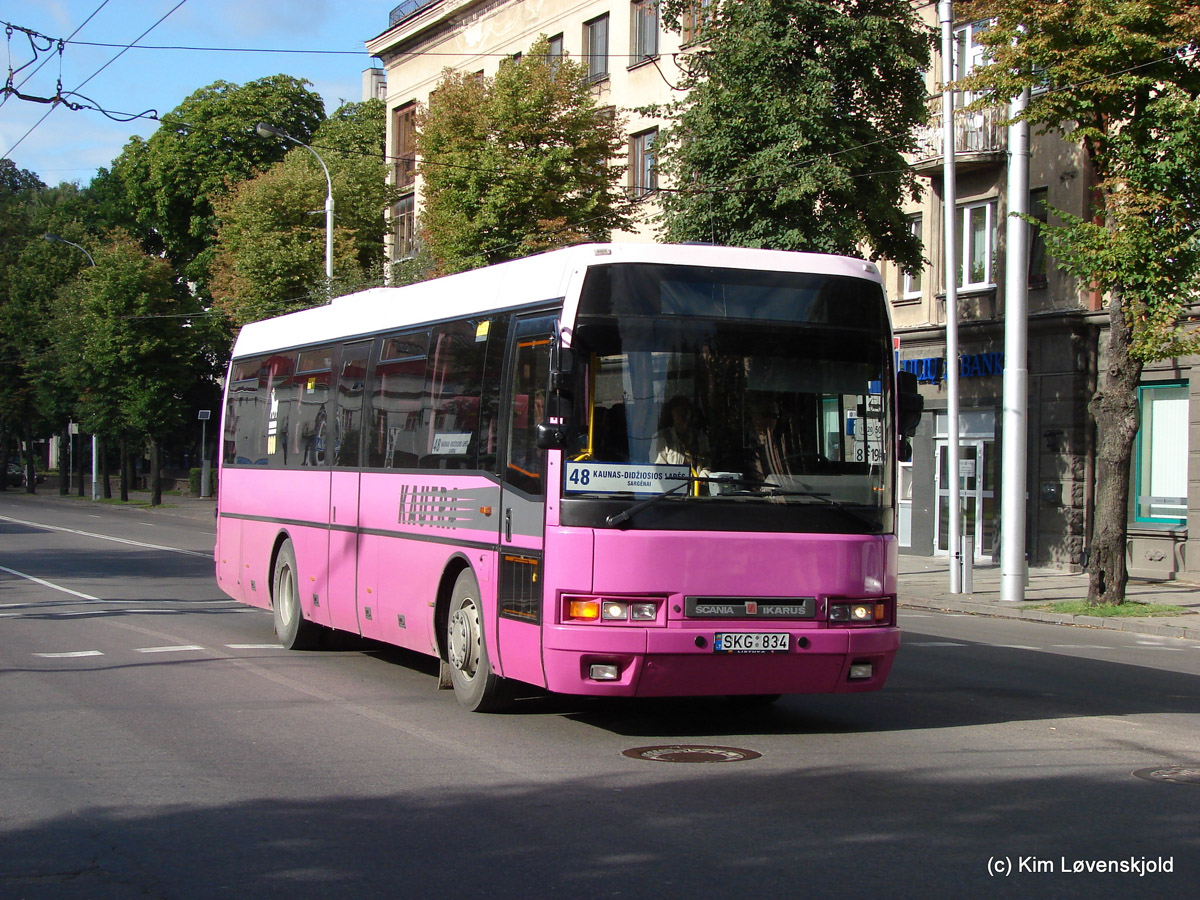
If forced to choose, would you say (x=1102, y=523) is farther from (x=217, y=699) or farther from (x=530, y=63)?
(x=530, y=63)

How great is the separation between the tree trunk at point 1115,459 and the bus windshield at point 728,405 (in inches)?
467

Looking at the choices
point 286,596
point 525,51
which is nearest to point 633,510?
point 286,596

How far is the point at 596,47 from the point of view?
1602 inches

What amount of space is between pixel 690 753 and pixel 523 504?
1.86 m

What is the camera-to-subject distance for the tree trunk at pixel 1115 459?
19.7 meters

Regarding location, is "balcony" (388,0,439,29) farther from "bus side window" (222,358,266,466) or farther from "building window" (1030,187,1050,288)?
"bus side window" (222,358,266,466)

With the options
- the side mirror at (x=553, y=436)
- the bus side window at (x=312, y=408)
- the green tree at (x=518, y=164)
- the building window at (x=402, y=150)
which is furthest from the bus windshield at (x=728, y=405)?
the building window at (x=402, y=150)

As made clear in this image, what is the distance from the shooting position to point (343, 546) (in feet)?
40.0

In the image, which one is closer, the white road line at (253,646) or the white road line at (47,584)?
the white road line at (253,646)

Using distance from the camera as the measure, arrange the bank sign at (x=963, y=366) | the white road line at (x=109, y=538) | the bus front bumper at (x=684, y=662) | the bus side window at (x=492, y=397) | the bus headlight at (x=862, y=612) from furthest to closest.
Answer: the bank sign at (x=963, y=366)
the white road line at (x=109, y=538)
the bus side window at (x=492, y=397)
the bus headlight at (x=862, y=612)
the bus front bumper at (x=684, y=662)

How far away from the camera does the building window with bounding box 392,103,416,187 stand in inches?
1953

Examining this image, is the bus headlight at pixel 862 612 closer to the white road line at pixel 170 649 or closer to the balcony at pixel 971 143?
the white road line at pixel 170 649

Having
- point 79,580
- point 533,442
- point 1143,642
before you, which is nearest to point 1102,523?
point 1143,642

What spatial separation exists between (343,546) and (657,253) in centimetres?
471
